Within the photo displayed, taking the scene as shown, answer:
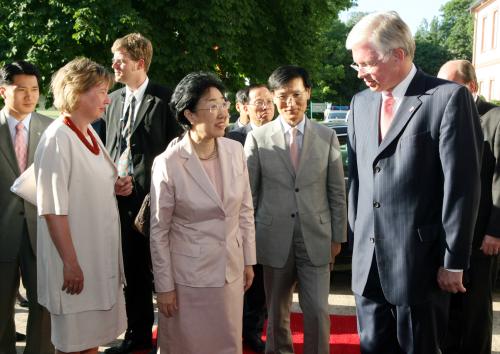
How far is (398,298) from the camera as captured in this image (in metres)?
2.70

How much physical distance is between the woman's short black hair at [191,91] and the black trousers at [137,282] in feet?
4.37

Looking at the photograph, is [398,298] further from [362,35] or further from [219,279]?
[362,35]

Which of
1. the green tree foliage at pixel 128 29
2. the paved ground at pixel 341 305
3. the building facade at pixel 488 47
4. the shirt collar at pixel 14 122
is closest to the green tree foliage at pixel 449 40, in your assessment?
the building facade at pixel 488 47

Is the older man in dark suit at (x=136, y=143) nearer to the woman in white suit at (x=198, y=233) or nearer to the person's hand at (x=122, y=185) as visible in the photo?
the person's hand at (x=122, y=185)

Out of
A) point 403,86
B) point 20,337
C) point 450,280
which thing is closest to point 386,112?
point 403,86

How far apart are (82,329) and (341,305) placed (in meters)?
3.18

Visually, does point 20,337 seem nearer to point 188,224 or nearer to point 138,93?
point 138,93

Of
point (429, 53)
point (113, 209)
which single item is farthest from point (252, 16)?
point (429, 53)

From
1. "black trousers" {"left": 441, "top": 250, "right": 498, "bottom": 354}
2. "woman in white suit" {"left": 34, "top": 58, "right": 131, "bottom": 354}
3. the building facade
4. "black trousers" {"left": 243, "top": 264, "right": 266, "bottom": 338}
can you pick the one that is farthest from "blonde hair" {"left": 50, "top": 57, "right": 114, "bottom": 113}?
the building facade

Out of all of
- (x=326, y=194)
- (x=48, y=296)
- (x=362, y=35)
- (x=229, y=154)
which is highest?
(x=362, y=35)

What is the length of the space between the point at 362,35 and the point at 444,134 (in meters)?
0.63

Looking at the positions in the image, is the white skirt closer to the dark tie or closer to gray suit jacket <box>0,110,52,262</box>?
gray suit jacket <box>0,110,52,262</box>

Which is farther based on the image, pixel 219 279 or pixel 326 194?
pixel 326 194

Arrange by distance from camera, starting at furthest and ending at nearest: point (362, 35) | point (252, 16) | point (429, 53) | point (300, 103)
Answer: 1. point (429, 53)
2. point (252, 16)
3. point (300, 103)
4. point (362, 35)
